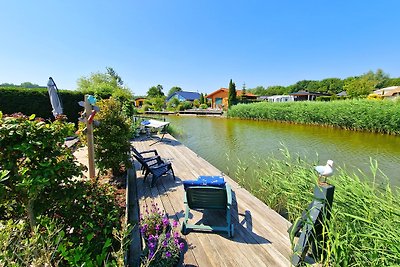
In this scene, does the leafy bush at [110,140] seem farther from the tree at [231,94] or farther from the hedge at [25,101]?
the tree at [231,94]

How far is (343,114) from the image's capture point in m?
14.7

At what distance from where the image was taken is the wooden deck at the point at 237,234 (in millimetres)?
2264

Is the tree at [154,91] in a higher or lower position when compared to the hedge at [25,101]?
higher

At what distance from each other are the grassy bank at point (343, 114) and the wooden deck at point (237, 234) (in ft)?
45.3

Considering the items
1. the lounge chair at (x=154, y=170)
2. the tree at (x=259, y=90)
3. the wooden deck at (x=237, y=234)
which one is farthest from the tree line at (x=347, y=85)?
the lounge chair at (x=154, y=170)

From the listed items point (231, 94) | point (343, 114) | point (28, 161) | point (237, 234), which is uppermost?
point (231, 94)

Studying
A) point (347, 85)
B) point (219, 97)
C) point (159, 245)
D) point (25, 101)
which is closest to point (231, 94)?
point (219, 97)

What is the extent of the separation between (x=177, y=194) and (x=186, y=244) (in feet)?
4.59

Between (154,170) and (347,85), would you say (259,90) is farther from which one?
(154,170)

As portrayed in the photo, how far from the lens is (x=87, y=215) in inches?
74.5

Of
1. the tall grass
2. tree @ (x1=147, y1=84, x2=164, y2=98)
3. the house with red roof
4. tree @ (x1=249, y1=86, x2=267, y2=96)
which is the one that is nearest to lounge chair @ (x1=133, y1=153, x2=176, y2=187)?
the tall grass

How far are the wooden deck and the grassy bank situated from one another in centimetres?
1382

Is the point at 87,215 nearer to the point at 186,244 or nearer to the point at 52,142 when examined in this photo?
the point at 52,142

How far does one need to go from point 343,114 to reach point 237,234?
16.1 m
